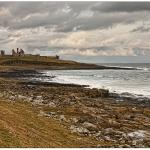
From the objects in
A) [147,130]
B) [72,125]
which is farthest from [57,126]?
[147,130]

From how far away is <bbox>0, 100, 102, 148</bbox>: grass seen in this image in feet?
73.7

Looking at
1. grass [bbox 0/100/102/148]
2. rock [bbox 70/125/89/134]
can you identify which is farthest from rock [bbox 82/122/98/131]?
grass [bbox 0/100/102/148]

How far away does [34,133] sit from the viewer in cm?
2552

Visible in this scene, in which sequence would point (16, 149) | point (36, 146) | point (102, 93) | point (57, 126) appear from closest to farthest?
1. point (16, 149)
2. point (36, 146)
3. point (57, 126)
4. point (102, 93)

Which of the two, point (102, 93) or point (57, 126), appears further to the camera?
point (102, 93)

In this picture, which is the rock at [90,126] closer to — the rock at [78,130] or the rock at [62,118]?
the rock at [78,130]

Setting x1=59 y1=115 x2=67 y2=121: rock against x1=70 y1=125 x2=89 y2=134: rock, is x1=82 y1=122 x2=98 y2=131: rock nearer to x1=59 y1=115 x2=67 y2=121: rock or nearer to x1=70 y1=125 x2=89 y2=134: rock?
x1=70 y1=125 x2=89 y2=134: rock

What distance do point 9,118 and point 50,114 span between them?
25.5ft

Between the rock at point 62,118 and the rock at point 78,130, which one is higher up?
the rock at point 62,118

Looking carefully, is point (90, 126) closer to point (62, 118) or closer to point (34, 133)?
point (62, 118)

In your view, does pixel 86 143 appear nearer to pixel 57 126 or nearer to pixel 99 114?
pixel 57 126

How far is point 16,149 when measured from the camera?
19766 millimetres

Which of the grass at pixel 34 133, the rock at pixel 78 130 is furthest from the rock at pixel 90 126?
the grass at pixel 34 133

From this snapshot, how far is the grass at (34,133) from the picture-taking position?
73.7 ft
